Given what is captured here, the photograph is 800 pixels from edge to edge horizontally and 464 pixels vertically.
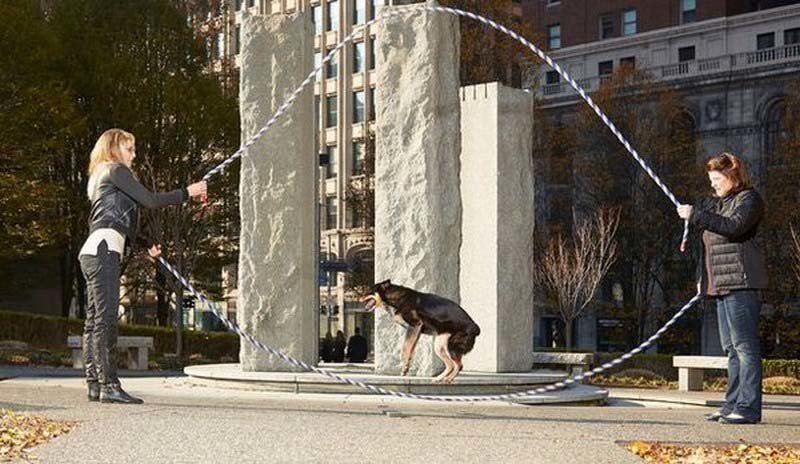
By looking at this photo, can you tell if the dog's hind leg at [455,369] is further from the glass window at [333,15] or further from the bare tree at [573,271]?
the glass window at [333,15]

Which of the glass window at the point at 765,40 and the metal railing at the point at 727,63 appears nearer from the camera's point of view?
the metal railing at the point at 727,63

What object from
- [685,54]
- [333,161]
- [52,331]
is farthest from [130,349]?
[333,161]

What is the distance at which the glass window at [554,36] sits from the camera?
2650 inches

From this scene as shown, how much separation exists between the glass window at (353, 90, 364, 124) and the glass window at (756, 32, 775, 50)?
77.9 ft

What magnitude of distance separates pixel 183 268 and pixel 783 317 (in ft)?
73.9

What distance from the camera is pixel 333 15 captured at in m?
73.5

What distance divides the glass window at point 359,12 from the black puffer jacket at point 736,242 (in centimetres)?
6154

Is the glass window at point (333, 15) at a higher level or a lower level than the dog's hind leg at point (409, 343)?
higher

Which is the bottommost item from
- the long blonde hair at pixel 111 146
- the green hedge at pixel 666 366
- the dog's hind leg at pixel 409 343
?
the green hedge at pixel 666 366

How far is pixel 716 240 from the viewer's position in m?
10.7

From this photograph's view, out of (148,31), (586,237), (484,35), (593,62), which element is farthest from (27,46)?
(593,62)

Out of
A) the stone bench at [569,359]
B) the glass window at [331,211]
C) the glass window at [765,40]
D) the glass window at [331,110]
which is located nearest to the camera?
the stone bench at [569,359]

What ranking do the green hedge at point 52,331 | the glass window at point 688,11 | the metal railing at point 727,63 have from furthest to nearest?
the glass window at point 688,11, the metal railing at point 727,63, the green hedge at point 52,331

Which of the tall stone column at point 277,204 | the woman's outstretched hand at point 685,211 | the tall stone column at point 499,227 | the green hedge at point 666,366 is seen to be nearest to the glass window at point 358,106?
the green hedge at point 666,366
